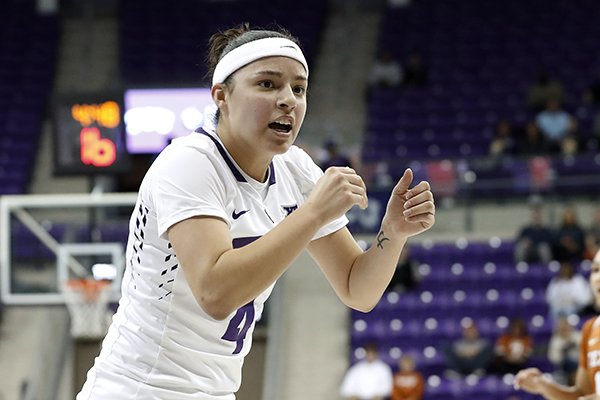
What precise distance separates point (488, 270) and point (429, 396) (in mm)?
2568

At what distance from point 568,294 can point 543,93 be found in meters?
4.85

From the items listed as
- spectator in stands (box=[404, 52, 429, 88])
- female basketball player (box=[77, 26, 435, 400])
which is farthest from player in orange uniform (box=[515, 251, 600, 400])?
spectator in stands (box=[404, 52, 429, 88])

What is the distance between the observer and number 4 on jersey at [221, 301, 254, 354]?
342 cm

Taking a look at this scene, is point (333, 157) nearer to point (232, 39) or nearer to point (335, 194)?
point (232, 39)

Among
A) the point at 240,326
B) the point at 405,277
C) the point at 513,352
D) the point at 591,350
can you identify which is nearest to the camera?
the point at 240,326

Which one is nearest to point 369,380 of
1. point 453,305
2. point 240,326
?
point 453,305

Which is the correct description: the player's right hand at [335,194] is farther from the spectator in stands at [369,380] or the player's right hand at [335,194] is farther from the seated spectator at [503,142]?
the seated spectator at [503,142]

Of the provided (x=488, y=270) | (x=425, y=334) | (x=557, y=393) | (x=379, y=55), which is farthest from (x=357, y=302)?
(x=379, y=55)

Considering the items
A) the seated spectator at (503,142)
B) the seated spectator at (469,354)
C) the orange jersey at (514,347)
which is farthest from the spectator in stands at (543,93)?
the seated spectator at (469,354)

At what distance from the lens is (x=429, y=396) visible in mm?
13297

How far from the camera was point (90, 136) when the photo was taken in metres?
11.3

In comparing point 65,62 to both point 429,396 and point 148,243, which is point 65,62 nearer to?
point 429,396

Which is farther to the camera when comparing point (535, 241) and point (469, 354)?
point (535, 241)

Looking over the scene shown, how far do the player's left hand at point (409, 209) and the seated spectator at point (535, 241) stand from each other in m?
11.5
